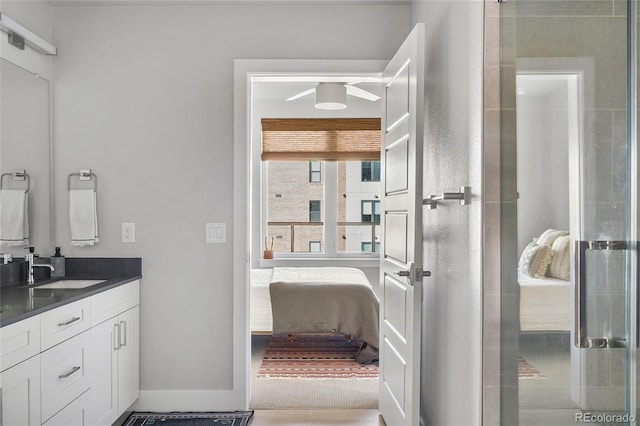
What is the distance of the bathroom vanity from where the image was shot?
180cm

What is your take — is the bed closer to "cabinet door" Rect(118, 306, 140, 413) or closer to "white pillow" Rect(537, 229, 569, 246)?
"cabinet door" Rect(118, 306, 140, 413)

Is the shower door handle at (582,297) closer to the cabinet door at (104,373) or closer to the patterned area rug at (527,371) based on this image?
the patterned area rug at (527,371)

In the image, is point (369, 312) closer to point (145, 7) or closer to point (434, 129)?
point (434, 129)

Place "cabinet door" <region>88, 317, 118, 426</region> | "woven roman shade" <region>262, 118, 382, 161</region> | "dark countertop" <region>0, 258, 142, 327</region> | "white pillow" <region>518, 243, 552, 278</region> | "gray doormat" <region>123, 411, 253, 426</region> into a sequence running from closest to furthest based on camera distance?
"white pillow" <region>518, 243, 552, 278</region>
"dark countertop" <region>0, 258, 142, 327</region>
"cabinet door" <region>88, 317, 118, 426</region>
"gray doormat" <region>123, 411, 253, 426</region>
"woven roman shade" <region>262, 118, 382, 161</region>

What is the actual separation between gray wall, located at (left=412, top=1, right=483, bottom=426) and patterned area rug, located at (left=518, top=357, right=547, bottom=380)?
28cm

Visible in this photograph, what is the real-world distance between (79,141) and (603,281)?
3.00 m

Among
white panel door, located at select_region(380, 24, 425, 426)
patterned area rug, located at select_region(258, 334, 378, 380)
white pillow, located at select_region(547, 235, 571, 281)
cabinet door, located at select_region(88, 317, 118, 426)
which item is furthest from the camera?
patterned area rug, located at select_region(258, 334, 378, 380)

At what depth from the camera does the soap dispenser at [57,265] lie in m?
2.93

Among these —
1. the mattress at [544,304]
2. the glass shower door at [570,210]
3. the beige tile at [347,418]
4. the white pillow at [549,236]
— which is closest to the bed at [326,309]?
the beige tile at [347,418]

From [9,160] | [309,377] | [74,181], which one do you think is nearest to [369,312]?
[309,377]

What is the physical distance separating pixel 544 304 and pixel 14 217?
106 inches

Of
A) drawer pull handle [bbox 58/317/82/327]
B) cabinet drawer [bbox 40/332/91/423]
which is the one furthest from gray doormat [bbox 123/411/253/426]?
drawer pull handle [bbox 58/317/82/327]

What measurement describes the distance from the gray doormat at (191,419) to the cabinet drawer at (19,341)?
1.20m

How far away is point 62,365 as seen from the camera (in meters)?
2.11
